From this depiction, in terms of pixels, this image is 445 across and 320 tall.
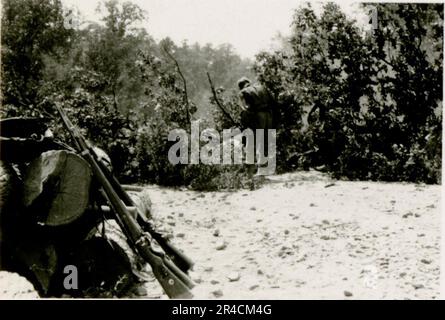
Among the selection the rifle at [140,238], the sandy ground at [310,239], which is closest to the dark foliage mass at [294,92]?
the sandy ground at [310,239]

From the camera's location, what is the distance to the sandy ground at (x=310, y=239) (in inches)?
166

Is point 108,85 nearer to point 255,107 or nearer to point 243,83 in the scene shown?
point 243,83

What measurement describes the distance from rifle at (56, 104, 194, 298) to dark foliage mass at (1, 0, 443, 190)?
3.66 meters

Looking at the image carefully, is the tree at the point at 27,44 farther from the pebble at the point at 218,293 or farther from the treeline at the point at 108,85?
the pebble at the point at 218,293

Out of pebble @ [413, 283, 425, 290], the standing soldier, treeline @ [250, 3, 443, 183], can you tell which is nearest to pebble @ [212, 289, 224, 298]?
pebble @ [413, 283, 425, 290]

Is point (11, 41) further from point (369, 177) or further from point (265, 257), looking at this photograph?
point (369, 177)

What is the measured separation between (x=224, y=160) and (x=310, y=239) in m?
3.17

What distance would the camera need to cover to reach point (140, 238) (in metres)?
3.88

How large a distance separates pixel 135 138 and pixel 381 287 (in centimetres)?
559

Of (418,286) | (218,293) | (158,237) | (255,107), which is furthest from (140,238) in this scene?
(255,107)

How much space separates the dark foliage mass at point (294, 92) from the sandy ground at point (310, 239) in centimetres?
78

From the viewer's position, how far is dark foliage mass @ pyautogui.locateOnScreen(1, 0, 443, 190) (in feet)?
26.5

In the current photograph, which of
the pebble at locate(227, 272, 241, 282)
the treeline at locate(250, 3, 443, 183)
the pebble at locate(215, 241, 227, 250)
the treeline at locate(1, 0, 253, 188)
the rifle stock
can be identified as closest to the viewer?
the rifle stock

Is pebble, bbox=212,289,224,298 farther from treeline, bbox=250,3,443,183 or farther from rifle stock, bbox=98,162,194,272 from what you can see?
treeline, bbox=250,3,443,183
